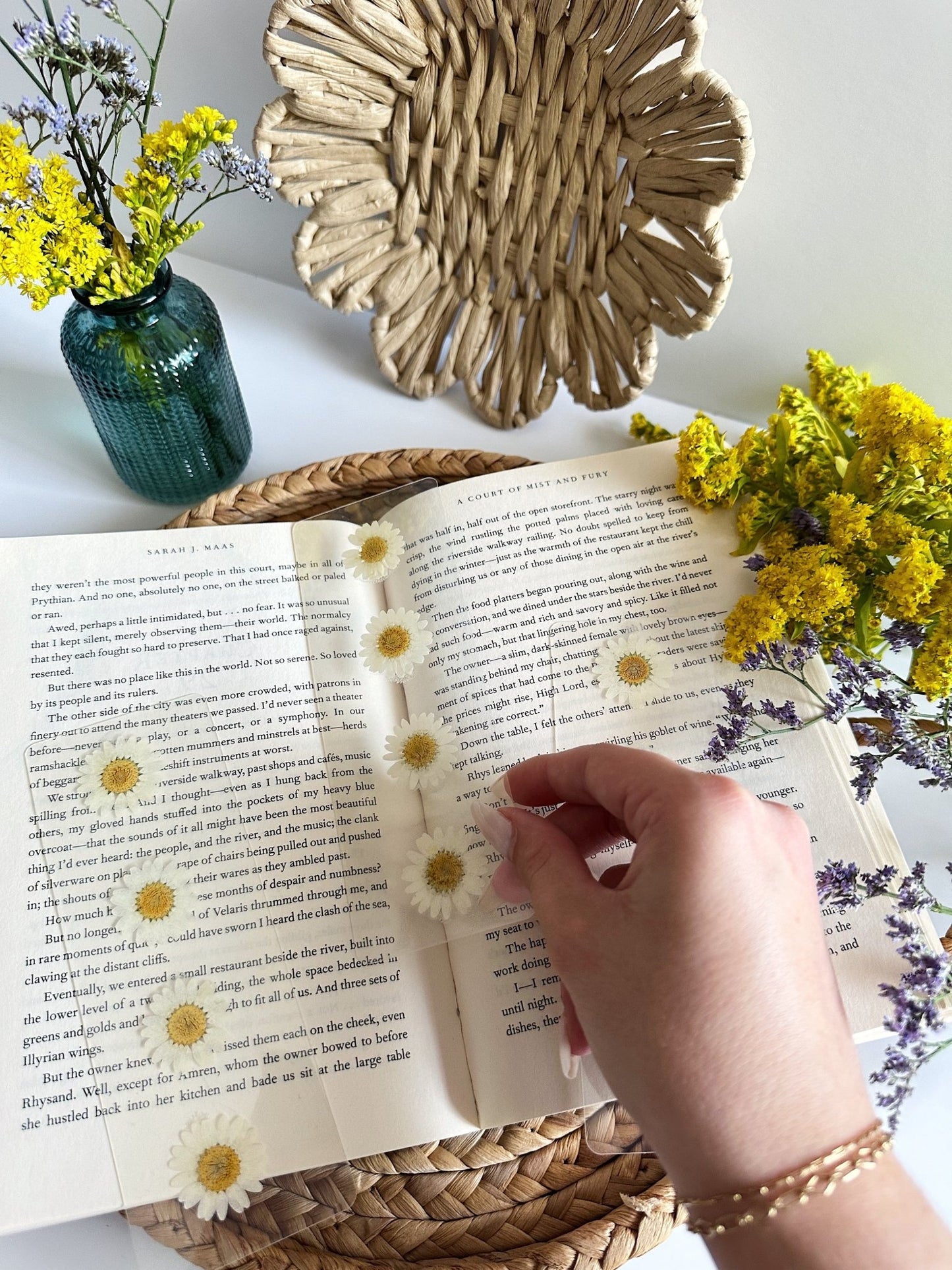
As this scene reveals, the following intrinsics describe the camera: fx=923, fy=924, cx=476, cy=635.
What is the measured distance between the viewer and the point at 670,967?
0.45 metres

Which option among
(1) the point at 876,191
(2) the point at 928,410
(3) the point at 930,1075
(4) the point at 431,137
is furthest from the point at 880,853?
(4) the point at 431,137

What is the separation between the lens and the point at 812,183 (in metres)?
0.70

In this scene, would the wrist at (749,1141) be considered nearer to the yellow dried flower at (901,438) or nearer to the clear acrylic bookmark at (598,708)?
the clear acrylic bookmark at (598,708)

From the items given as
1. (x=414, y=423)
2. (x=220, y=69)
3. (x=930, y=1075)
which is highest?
(x=220, y=69)

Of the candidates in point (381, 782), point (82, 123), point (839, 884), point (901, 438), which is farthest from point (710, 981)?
point (82, 123)

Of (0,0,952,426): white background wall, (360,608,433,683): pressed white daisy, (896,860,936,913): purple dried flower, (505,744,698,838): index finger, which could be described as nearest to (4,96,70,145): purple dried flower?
(0,0,952,426): white background wall

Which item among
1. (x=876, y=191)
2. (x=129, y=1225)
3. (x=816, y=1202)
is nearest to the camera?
(x=816, y=1202)

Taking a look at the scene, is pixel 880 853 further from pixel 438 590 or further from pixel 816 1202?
pixel 438 590

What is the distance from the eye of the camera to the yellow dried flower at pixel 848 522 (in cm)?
61

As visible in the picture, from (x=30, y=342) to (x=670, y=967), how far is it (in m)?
0.82

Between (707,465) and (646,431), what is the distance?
156 millimetres

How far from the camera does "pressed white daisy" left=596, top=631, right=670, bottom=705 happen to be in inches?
26.0

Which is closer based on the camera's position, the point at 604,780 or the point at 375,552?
the point at 604,780

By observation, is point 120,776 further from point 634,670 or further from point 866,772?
point 866,772
